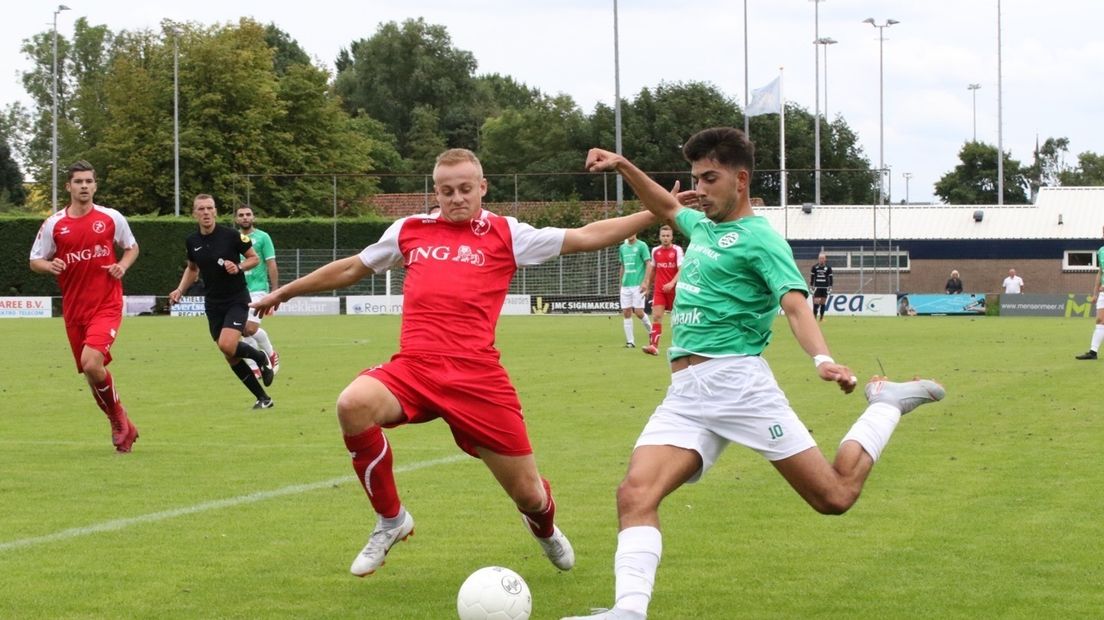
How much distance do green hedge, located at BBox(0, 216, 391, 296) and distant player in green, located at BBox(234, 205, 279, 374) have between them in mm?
30348

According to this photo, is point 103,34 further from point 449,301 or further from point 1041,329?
point 449,301

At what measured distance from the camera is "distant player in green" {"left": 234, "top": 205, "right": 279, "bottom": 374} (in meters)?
17.3

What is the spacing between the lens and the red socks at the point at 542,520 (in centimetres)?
691

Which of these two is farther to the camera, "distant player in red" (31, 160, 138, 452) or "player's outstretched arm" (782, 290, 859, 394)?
"distant player in red" (31, 160, 138, 452)

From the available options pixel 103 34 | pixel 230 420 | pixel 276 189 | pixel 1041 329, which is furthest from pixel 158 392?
pixel 103 34

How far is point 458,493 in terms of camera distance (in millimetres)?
9523

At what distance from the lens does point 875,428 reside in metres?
6.50

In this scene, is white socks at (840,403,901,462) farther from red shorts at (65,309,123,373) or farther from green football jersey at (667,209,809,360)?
red shorts at (65,309,123,373)

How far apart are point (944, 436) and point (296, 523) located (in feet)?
20.9

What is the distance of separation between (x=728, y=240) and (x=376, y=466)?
196 centimetres

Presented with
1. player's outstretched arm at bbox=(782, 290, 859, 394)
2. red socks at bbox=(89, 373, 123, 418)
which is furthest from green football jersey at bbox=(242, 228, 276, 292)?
player's outstretched arm at bbox=(782, 290, 859, 394)

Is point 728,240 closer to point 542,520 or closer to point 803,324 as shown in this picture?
point 803,324

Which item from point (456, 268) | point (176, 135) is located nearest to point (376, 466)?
point (456, 268)

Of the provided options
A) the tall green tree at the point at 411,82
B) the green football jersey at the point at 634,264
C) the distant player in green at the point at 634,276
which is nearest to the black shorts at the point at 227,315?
the distant player in green at the point at 634,276
